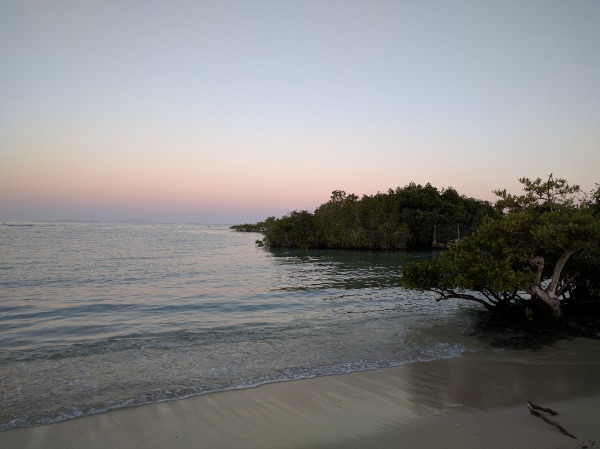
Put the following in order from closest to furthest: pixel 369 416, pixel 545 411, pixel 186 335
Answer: pixel 545 411 < pixel 369 416 < pixel 186 335

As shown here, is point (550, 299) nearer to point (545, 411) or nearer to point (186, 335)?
point (545, 411)

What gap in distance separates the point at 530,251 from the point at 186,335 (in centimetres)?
996

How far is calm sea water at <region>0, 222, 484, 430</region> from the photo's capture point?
307 inches

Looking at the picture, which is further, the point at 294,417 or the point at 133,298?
the point at 133,298

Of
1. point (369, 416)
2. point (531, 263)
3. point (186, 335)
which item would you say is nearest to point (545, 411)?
point (369, 416)

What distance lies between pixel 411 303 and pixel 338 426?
12.1m

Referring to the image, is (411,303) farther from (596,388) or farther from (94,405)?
(94,405)

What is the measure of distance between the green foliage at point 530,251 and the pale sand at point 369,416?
2622mm

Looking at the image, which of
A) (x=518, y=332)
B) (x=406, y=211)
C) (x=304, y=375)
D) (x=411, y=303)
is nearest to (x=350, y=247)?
(x=406, y=211)

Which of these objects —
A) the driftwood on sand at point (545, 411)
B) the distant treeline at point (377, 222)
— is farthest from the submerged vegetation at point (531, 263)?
the distant treeline at point (377, 222)

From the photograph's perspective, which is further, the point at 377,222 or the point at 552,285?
the point at 377,222

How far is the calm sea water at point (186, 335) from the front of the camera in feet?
25.6

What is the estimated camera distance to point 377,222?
53.2m

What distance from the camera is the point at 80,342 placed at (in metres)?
11.0
